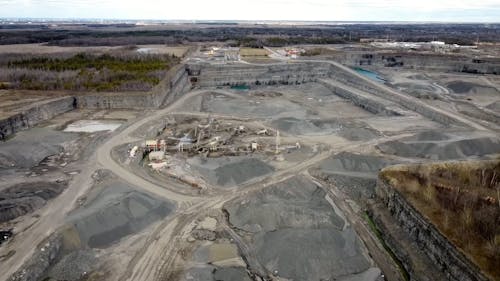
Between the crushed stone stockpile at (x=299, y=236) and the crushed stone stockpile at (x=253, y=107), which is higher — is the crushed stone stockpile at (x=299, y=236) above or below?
below

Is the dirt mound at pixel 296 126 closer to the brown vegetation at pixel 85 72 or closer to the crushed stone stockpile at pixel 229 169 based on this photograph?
the crushed stone stockpile at pixel 229 169

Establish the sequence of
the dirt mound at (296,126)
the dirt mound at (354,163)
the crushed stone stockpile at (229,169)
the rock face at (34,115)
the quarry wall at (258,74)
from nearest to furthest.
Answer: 1. the crushed stone stockpile at (229,169)
2. the dirt mound at (354,163)
3. the rock face at (34,115)
4. the dirt mound at (296,126)
5. the quarry wall at (258,74)

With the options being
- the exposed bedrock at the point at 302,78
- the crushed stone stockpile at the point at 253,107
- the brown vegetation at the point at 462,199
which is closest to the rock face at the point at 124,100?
the crushed stone stockpile at the point at 253,107

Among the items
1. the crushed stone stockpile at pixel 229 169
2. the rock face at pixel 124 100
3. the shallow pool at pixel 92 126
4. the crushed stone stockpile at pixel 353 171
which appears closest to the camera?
the crushed stone stockpile at pixel 353 171

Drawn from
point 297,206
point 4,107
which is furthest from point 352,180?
point 4,107

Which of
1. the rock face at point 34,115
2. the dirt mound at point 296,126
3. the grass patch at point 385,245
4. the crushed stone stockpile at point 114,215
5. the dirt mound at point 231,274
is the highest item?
the rock face at point 34,115

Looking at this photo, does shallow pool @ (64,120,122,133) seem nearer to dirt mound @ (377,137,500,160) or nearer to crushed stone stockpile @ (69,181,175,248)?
crushed stone stockpile @ (69,181,175,248)

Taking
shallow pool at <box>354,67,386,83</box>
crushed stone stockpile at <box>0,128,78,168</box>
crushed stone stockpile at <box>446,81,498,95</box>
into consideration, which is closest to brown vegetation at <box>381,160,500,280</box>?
crushed stone stockpile at <box>0,128,78,168</box>
